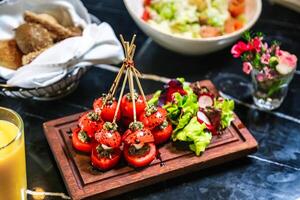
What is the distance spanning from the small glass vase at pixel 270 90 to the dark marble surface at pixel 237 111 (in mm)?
21

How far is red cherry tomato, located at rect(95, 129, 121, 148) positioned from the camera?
44.5 inches

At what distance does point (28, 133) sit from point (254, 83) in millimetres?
555

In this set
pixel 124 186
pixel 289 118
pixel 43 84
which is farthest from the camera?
pixel 289 118

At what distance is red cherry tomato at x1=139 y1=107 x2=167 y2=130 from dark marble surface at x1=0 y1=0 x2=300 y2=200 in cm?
13

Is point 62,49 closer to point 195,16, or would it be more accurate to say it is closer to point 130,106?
point 130,106

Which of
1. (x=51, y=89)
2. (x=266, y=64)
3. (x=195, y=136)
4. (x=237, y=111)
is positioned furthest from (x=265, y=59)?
(x=51, y=89)

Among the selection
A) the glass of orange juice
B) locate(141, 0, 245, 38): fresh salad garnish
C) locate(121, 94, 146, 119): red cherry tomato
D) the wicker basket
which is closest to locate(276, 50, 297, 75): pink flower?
locate(141, 0, 245, 38): fresh salad garnish

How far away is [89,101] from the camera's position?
1408mm

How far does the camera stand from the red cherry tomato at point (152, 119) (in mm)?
1174

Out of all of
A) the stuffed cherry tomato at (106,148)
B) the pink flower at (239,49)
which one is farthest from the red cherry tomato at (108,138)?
the pink flower at (239,49)

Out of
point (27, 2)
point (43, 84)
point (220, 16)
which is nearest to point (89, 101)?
point (43, 84)

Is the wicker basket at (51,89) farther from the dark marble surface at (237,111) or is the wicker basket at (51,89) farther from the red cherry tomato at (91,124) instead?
the red cherry tomato at (91,124)

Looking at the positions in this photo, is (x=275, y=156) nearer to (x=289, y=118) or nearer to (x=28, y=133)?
(x=289, y=118)

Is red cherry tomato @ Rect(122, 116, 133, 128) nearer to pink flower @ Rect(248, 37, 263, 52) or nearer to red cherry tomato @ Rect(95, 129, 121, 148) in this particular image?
red cherry tomato @ Rect(95, 129, 121, 148)
